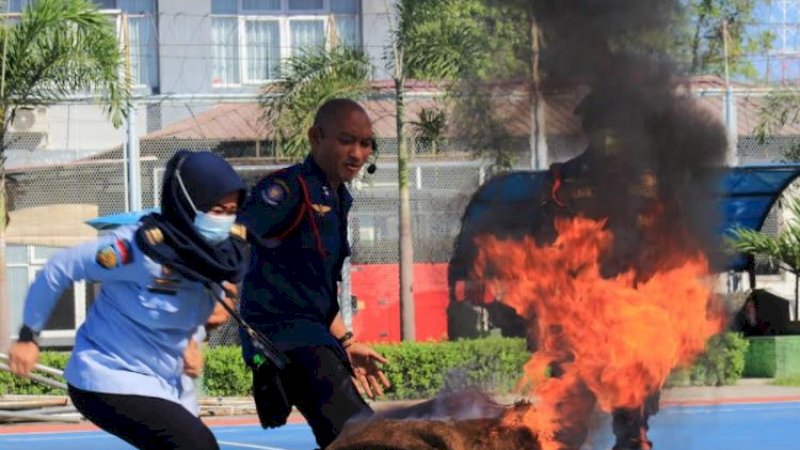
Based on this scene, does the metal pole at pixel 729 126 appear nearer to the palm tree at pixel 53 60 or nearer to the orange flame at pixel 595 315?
the orange flame at pixel 595 315

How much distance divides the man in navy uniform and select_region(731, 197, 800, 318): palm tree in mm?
12361

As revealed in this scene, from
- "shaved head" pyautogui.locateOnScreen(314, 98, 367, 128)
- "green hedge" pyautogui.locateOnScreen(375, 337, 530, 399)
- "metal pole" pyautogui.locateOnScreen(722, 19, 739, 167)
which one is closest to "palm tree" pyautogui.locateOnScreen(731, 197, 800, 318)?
"green hedge" pyautogui.locateOnScreen(375, 337, 530, 399)

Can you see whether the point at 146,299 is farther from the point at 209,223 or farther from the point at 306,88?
the point at 306,88

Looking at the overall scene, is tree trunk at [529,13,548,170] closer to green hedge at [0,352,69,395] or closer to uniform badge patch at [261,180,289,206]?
uniform badge patch at [261,180,289,206]

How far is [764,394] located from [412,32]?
5.54 metres

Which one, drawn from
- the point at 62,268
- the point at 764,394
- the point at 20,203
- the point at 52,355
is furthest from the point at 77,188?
the point at 62,268

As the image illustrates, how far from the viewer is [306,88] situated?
17781 mm

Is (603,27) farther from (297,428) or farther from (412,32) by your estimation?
(412,32)

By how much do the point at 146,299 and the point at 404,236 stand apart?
1167 cm

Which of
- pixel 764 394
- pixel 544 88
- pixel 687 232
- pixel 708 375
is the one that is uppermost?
pixel 544 88

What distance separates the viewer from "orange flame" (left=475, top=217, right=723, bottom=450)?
659 cm

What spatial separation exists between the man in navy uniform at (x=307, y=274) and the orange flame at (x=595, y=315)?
34.7 inches

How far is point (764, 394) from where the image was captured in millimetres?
16891

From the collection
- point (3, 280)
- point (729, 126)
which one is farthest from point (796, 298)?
point (729, 126)
